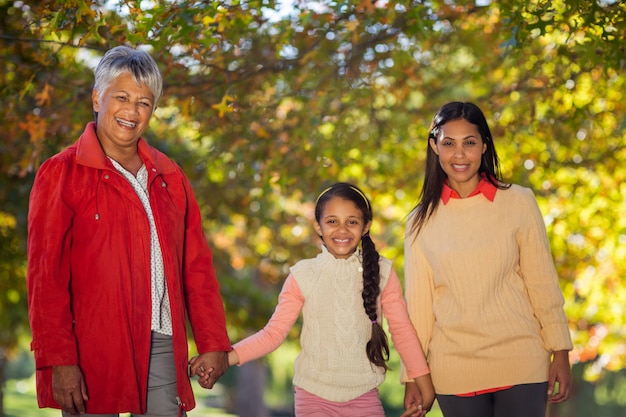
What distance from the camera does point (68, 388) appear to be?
3.29 m

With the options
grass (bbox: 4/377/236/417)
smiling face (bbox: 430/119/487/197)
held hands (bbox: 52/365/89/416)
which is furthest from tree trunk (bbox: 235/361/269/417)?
held hands (bbox: 52/365/89/416)

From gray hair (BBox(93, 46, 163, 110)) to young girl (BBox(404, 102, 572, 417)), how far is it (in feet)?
4.35

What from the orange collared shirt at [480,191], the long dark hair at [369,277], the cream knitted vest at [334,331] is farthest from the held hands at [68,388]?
the orange collared shirt at [480,191]

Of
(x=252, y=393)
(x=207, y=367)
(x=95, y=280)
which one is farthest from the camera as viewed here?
(x=252, y=393)

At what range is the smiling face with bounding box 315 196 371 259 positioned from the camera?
423 centimetres

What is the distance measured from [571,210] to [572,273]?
149 cm

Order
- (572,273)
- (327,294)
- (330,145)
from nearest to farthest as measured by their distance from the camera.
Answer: (327,294), (330,145), (572,273)

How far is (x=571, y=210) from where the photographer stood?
1014cm

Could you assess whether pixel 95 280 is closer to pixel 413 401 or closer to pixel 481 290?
pixel 413 401

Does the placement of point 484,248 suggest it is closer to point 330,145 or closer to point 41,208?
point 41,208

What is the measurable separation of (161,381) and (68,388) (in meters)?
0.38

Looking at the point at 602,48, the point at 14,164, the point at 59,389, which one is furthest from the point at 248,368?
the point at 59,389

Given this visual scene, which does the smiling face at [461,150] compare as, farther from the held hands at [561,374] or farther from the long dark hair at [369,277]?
the held hands at [561,374]

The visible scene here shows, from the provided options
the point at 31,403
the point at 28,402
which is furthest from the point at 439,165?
the point at 28,402
